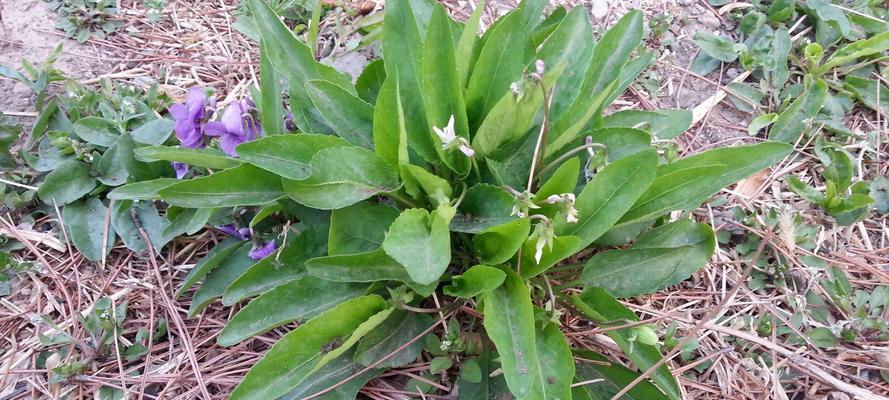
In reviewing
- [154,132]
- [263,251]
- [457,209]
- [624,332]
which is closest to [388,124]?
[457,209]

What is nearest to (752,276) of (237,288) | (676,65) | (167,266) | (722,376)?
(722,376)

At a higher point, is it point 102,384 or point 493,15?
point 493,15

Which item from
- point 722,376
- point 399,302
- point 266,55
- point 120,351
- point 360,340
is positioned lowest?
point 722,376

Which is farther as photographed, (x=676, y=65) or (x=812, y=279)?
(x=676, y=65)

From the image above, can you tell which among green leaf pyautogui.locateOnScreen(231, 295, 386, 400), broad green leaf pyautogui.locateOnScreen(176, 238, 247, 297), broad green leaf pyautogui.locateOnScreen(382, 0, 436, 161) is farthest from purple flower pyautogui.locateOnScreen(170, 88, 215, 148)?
green leaf pyautogui.locateOnScreen(231, 295, 386, 400)

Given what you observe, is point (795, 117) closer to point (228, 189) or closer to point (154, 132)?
point (228, 189)

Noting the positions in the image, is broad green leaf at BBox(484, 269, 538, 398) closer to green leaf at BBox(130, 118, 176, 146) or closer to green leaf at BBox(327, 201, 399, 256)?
green leaf at BBox(327, 201, 399, 256)

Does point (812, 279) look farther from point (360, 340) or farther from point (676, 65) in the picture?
point (360, 340)
